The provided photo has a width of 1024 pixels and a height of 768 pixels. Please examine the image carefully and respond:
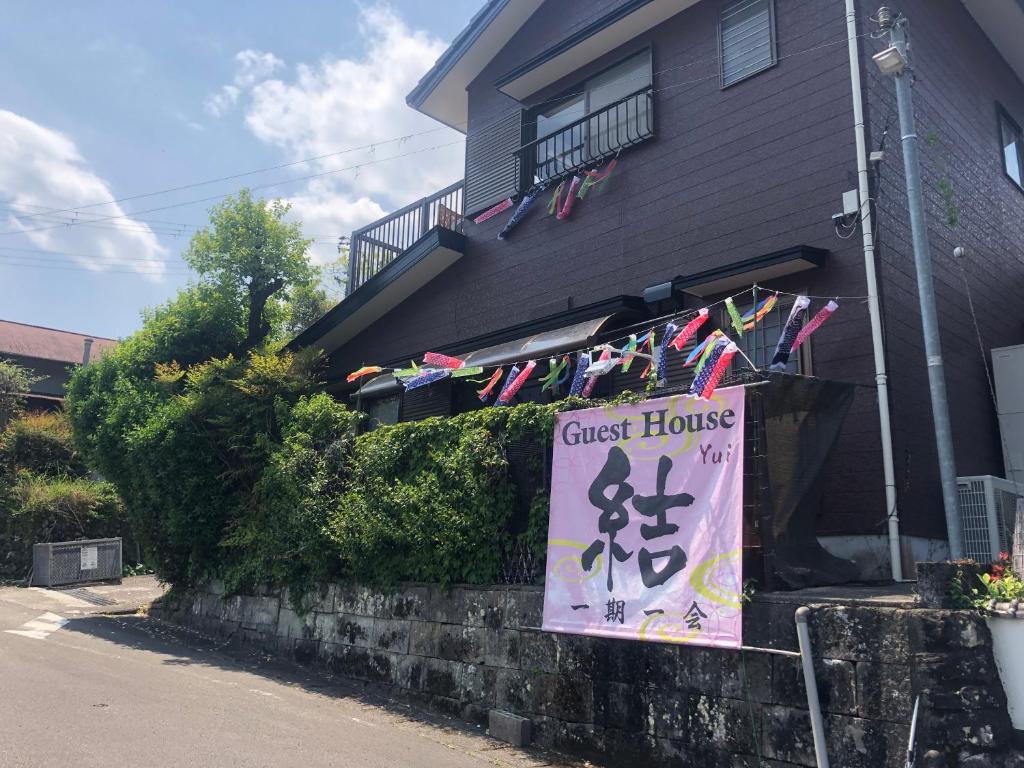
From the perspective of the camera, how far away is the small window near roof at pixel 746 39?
9219 millimetres

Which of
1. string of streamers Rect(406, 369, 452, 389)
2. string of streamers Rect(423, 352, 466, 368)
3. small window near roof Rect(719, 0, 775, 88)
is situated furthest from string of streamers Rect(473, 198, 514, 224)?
small window near roof Rect(719, 0, 775, 88)

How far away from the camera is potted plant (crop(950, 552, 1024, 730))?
4609 mm

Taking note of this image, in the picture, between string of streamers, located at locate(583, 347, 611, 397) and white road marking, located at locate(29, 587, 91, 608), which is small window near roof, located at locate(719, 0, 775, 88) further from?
white road marking, located at locate(29, 587, 91, 608)

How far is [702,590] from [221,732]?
4.10 metres

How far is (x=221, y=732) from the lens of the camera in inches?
256

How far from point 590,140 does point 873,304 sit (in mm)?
4983

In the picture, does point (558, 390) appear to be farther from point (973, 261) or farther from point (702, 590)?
point (973, 261)

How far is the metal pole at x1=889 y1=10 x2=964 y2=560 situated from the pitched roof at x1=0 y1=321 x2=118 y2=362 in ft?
93.8

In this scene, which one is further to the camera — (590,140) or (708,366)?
(590,140)

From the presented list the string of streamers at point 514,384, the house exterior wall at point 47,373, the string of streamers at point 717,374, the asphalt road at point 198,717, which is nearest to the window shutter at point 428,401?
the string of streamers at point 514,384

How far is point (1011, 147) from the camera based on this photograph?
456 inches

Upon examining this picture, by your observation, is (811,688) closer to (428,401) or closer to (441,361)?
(441,361)

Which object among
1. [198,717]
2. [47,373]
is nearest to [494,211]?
[198,717]

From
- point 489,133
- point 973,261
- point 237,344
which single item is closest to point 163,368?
point 237,344
